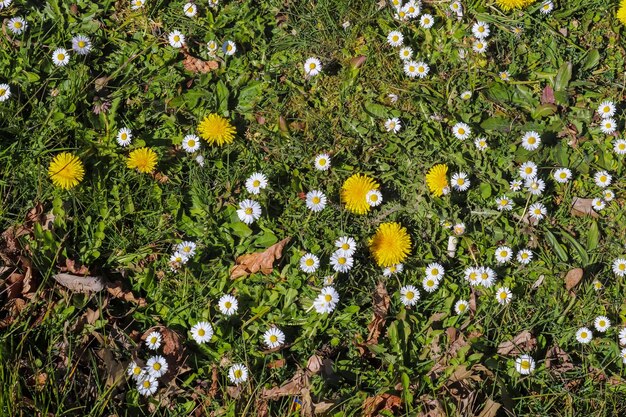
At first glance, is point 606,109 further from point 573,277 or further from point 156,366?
point 156,366

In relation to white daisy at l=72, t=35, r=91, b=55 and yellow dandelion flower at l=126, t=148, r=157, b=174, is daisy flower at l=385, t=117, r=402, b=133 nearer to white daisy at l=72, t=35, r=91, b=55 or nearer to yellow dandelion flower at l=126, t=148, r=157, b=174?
yellow dandelion flower at l=126, t=148, r=157, b=174

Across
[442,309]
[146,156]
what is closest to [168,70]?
[146,156]

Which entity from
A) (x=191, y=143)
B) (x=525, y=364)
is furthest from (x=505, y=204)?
(x=191, y=143)

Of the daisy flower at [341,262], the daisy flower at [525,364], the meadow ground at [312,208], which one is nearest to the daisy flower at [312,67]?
the meadow ground at [312,208]

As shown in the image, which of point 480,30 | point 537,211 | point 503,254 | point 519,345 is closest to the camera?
point 519,345

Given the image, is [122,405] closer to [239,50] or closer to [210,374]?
[210,374]

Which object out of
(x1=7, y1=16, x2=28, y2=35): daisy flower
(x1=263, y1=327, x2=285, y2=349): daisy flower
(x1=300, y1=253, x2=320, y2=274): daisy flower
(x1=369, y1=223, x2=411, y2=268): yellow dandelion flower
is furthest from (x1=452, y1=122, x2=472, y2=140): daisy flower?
(x1=7, y1=16, x2=28, y2=35): daisy flower
